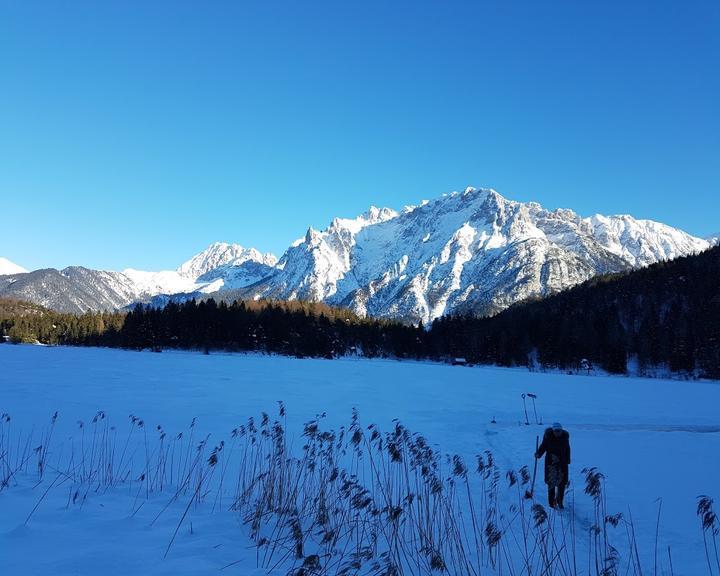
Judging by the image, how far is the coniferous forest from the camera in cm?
9088

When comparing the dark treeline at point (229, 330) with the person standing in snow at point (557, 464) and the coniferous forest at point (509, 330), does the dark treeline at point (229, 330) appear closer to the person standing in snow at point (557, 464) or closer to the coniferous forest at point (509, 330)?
the coniferous forest at point (509, 330)

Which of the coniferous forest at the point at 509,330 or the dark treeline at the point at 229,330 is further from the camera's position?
the dark treeline at the point at 229,330

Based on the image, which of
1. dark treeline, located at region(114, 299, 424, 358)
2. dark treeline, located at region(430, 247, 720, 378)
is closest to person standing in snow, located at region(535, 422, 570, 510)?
dark treeline, located at region(430, 247, 720, 378)

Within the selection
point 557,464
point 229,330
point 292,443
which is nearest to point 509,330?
point 229,330

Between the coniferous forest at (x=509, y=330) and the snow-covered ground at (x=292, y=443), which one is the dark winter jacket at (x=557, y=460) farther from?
the coniferous forest at (x=509, y=330)

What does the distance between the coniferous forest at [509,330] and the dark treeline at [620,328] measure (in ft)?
0.74

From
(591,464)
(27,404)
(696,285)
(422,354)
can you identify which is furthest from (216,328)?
(696,285)

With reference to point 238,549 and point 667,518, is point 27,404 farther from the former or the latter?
point 667,518

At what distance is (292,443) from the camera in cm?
1503

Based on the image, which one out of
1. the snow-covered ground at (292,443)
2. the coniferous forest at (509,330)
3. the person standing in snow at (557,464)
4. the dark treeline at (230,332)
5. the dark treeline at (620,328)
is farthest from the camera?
the dark treeline at (230,332)

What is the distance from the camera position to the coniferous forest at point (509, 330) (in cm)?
9088

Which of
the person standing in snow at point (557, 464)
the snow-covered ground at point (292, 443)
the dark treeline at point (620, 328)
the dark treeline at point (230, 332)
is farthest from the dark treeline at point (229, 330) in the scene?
the person standing in snow at point (557, 464)

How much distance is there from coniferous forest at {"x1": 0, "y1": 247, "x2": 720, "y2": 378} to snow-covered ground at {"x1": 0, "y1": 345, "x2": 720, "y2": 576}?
5116 cm

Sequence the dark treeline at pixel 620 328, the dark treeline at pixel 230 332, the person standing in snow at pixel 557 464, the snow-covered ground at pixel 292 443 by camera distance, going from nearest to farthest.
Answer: the snow-covered ground at pixel 292 443 < the person standing in snow at pixel 557 464 < the dark treeline at pixel 620 328 < the dark treeline at pixel 230 332
